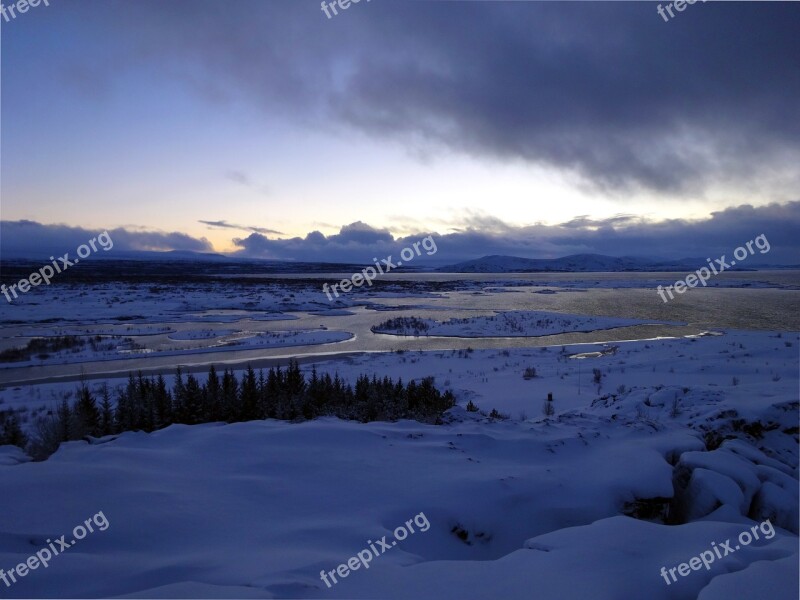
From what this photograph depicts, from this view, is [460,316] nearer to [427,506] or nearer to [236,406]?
[236,406]

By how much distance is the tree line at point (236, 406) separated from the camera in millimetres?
7984

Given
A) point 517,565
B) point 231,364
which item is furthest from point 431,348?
point 517,565
